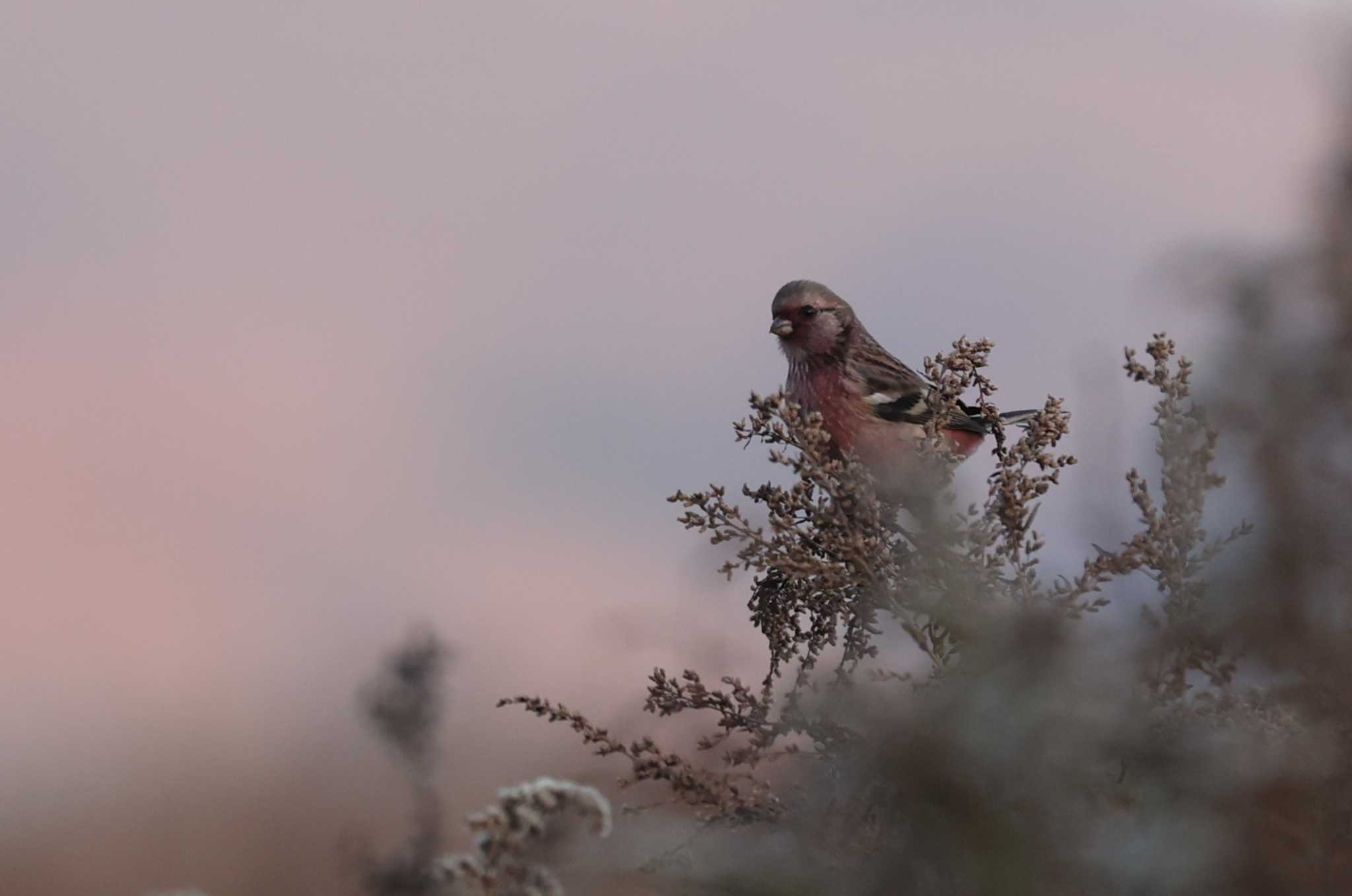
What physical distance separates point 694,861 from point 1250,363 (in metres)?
2.49

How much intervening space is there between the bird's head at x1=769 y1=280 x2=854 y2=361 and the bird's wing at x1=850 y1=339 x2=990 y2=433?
150mm

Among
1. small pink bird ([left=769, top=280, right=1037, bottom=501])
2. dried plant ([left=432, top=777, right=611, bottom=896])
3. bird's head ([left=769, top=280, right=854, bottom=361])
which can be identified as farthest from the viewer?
bird's head ([left=769, top=280, right=854, bottom=361])

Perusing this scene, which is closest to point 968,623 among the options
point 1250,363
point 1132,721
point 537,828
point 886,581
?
point 1132,721

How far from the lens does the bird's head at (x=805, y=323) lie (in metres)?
6.60

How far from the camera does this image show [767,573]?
3836 millimetres

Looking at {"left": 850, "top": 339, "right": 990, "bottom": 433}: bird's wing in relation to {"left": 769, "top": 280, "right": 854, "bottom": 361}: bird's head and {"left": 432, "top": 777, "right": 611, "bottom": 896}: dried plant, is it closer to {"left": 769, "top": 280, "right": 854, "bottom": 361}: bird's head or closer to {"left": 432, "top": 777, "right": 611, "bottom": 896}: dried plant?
{"left": 769, "top": 280, "right": 854, "bottom": 361}: bird's head

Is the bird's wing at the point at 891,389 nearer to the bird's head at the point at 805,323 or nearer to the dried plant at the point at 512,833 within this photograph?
the bird's head at the point at 805,323

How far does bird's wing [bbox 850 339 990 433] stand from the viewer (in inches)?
233

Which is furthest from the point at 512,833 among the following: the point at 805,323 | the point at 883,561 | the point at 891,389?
the point at 805,323

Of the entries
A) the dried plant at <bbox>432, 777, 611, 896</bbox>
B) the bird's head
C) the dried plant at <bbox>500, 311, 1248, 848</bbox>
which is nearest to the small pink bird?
the bird's head

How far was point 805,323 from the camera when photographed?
21.9ft

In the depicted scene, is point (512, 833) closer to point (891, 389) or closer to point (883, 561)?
point (883, 561)

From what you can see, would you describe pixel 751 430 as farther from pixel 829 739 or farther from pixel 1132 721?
pixel 1132 721

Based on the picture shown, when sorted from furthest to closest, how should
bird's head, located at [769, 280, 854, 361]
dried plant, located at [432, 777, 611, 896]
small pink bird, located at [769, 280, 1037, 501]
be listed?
1. bird's head, located at [769, 280, 854, 361]
2. small pink bird, located at [769, 280, 1037, 501]
3. dried plant, located at [432, 777, 611, 896]
